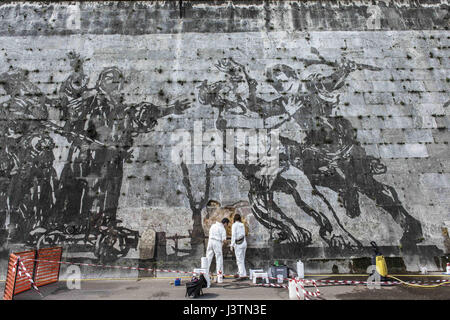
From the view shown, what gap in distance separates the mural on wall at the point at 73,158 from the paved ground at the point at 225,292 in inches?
72.2

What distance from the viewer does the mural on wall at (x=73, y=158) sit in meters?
9.20

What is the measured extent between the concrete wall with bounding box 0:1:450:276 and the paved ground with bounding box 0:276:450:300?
1547mm

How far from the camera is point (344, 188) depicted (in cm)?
994

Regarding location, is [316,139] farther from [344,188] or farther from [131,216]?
[131,216]

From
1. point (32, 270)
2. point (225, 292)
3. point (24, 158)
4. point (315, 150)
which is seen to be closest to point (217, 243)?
point (225, 292)

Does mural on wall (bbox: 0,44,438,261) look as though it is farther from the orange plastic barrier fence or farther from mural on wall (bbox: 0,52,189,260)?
the orange plastic barrier fence

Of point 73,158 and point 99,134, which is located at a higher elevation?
point 99,134

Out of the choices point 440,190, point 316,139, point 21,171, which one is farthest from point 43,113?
point 440,190

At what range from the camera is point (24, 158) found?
1023 cm

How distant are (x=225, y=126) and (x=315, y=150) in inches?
135

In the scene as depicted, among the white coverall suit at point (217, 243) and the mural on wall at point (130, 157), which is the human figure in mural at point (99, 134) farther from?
the white coverall suit at point (217, 243)

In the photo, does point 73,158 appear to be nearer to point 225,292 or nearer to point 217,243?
point 217,243
